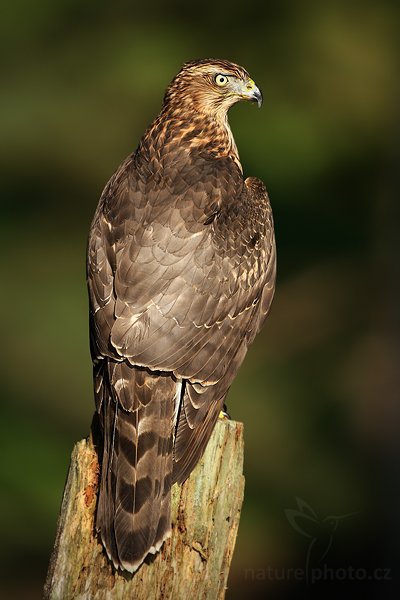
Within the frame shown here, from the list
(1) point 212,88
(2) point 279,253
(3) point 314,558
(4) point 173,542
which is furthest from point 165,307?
(2) point 279,253

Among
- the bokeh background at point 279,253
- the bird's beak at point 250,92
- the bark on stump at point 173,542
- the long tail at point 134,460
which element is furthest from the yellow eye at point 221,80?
the bokeh background at point 279,253

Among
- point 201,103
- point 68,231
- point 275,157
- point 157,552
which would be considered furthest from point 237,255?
point 68,231

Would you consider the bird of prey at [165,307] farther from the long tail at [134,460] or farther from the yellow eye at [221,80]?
the yellow eye at [221,80]

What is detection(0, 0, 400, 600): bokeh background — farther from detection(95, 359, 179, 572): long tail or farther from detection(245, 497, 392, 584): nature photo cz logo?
detection(95, 359, 179, 572): long tail

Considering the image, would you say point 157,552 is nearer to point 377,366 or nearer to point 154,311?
point 154,311

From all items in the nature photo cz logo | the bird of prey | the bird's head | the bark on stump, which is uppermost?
the bird's head

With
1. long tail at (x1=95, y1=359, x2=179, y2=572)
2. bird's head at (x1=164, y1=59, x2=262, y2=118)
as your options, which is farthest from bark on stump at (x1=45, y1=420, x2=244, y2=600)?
bird's head at (x1=164, y1=59, x2=262, y2=118)

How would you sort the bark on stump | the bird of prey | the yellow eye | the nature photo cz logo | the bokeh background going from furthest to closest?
the bokeh background, the nature photo cz logo, the yellow eye, the bird of prey, the bark on stump
